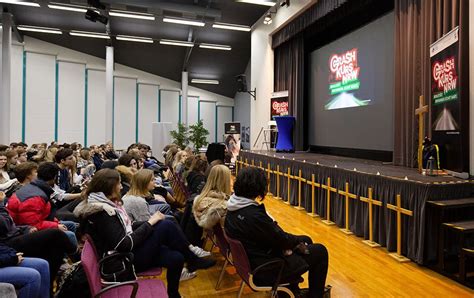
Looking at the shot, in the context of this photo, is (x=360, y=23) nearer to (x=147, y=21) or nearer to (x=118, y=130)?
(x=147, y=21)

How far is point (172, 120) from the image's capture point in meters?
14.8

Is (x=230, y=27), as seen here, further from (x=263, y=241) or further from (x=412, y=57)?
(x=263, y=241)

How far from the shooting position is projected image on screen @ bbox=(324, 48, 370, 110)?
6955mm

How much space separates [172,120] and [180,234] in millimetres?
12721

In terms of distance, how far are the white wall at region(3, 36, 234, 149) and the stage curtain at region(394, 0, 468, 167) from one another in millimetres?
10744

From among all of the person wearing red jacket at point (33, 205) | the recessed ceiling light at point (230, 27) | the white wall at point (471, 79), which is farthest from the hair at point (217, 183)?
the recessed ceiling light at point (230, 27)

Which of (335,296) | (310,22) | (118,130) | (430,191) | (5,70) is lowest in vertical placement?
(335,296)

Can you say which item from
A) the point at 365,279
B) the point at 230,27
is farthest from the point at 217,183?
the point at 230,27

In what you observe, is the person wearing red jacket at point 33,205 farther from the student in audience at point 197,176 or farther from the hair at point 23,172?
the student in audience at point 197,176

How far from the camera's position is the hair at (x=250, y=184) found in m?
2.16

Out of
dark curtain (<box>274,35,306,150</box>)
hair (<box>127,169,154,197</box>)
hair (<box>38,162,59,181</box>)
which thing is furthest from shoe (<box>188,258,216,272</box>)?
dark curtain (<box>274,35,306,150</box>)

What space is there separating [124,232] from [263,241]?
85 cm

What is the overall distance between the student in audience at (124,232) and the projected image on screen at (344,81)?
542 centimetres

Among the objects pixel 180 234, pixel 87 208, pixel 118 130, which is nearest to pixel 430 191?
pixel 180 234
